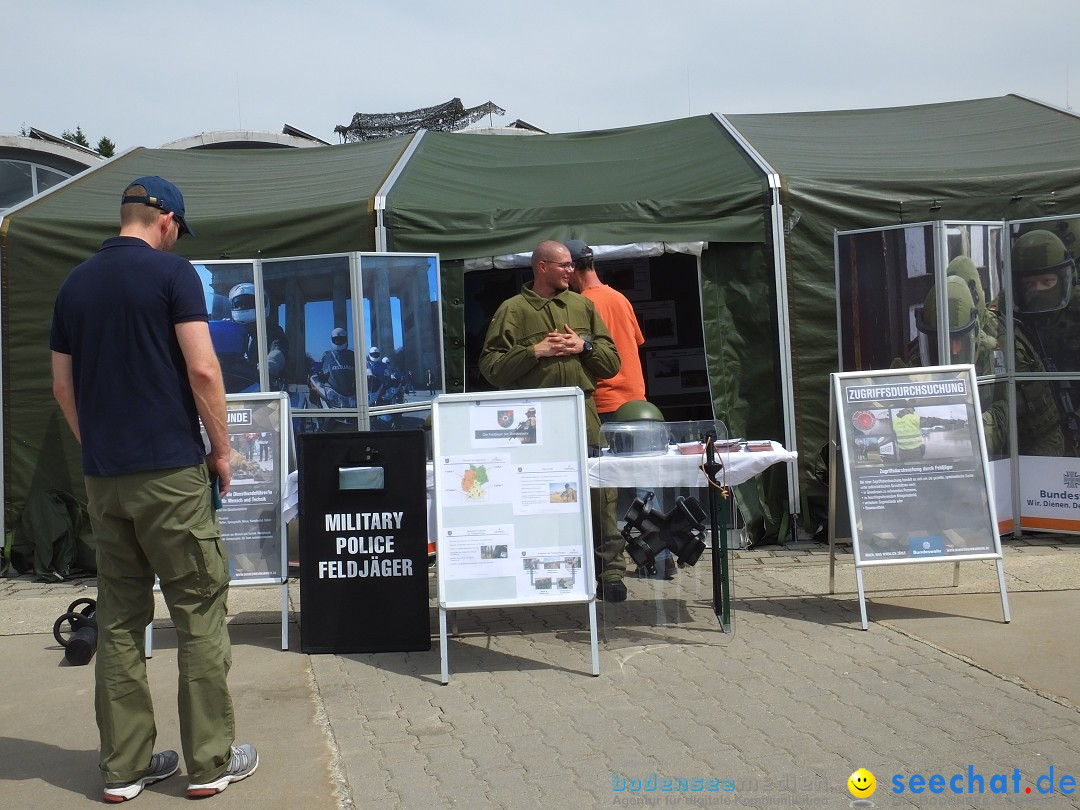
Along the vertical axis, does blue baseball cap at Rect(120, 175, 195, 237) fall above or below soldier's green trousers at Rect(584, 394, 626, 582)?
above

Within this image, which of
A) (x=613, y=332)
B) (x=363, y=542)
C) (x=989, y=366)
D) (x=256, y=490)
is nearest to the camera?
(x=363, y=542)

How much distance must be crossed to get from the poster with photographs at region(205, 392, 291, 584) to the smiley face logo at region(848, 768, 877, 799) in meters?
3.10

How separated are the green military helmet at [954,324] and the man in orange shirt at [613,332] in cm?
201

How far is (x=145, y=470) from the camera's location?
11.5 ft

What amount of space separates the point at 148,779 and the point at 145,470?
1.11 m

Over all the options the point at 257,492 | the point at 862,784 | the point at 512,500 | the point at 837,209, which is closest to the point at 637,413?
the point at 512,500

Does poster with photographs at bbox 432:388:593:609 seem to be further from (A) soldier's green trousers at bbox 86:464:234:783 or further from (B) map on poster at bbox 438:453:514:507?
(A) soldier's green trousers at bbox 86:464:234:783

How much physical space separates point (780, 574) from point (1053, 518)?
214 centimetres

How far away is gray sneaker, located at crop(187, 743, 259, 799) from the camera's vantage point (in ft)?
11.8

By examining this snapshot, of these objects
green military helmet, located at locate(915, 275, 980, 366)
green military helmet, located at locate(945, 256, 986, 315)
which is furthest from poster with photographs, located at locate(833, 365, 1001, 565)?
green military helmet, located at locate(945, 256, 986, 315)

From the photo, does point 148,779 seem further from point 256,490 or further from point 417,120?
point 417,120

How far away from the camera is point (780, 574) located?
671 cm

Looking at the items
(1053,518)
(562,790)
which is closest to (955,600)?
(1053,518)

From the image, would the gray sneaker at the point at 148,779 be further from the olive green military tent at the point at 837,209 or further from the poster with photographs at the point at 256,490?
the olive green military tent at the point at 837,209
